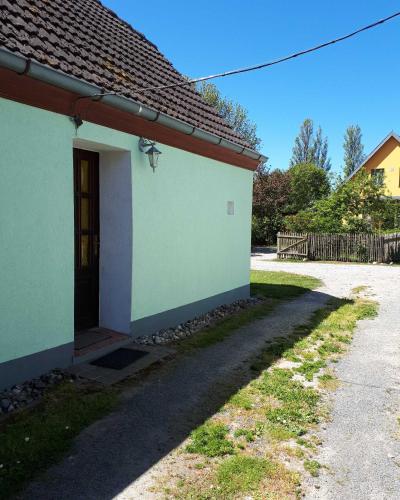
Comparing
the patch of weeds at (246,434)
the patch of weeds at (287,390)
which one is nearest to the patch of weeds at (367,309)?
the patch of weeds at (287,390)

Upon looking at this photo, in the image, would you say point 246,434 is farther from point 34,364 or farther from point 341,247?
point 341,247

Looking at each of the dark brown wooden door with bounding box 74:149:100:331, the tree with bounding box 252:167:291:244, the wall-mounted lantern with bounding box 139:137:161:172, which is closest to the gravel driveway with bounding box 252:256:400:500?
the dark brown wooden door with bounding box 74:149:100:331

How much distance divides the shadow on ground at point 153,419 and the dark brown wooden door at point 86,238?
146cm

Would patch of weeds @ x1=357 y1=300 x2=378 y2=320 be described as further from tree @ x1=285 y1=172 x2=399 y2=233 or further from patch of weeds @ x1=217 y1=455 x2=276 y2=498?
tree @ x1=285 y1=172 x2=399 y2=233

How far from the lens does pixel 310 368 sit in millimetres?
4984

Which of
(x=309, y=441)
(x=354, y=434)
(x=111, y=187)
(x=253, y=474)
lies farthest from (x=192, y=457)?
(x=111, y=187)

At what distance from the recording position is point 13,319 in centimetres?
400

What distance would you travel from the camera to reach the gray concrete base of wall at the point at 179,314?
5.86 meters

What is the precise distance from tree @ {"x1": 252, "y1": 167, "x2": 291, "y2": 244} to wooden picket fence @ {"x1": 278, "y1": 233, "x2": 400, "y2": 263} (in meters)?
9.09

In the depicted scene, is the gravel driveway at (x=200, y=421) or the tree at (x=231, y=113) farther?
the tree at (x=231, y=113)

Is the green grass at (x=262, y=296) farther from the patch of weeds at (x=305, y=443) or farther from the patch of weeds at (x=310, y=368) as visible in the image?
the patch of weeds at (x=305, y=443)

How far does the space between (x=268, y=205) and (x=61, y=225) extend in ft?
86.4

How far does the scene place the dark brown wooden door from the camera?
5398 mm

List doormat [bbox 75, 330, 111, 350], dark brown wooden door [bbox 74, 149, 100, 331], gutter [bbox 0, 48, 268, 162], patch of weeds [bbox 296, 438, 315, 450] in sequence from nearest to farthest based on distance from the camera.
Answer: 1. patch of weeds [bbox 296, 438, 315, 450]
2. gutter [bbox 0, 48, 268, 162]
3. doormat [bbox 75, 330, 111, 350]
4. dark brown wooden door [bbox 74, 149, 100, 331]
